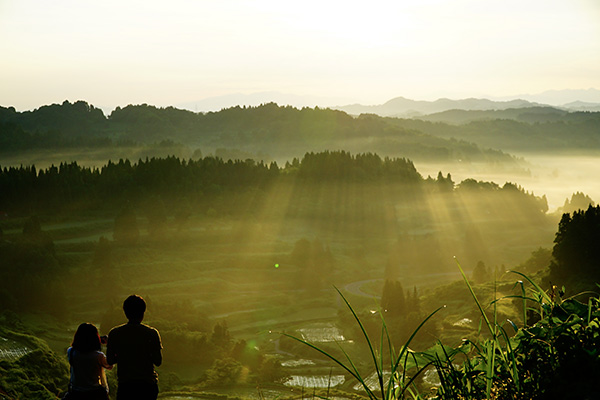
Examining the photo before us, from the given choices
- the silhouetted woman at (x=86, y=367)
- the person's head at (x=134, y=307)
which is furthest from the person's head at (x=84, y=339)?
the person's head at (x=134, y=307)

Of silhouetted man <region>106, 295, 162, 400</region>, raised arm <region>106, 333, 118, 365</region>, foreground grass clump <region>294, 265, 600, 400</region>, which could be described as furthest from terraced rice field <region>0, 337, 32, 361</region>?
foreground grass clump <region>294, 265, 600, 400</region>

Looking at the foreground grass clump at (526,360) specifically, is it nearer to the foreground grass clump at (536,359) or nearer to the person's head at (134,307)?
the foreground grass clump at (536,359)

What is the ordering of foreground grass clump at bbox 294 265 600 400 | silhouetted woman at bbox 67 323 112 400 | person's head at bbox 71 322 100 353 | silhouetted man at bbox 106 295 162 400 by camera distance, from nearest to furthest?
foreground grass clump at bbox 294 265 600 400, silhouetted man at bbox 106 295 162 400, silhouetted woman at bbox 67 323 112 400, person's head at bbox 71 322 100 353

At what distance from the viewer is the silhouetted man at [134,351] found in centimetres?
1283

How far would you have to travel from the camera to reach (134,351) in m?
12.9

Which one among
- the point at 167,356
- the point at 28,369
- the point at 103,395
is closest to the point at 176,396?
the point at 28,369

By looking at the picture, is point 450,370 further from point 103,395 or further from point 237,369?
point 237,369

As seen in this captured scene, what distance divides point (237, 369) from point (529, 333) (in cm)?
17375

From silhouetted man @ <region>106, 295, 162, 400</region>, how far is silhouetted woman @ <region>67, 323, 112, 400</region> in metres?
0.40

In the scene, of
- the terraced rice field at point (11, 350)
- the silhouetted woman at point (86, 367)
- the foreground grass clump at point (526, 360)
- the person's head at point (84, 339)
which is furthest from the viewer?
the terraced rice field at point (11, 350)

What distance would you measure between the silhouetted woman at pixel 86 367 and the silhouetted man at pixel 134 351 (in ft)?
1.32

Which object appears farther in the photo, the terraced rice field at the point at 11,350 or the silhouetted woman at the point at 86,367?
the terraced rice field at the point at 11,350

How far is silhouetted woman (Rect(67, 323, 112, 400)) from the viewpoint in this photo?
42.9ft

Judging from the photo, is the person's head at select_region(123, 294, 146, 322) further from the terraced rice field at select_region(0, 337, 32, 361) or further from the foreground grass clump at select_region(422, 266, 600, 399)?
the terraced rice field at select_region(0, 337, 32, 361)
